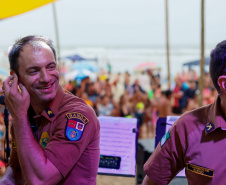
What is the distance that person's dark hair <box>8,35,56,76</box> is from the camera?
4.80ft

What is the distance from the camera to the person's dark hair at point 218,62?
131cm

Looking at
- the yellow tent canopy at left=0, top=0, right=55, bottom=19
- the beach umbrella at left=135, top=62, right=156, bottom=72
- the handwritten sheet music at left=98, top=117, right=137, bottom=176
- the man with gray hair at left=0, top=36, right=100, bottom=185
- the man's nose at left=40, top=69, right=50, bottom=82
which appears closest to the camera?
the man with gray hair at left=0, top=36, right=100, bottom=185

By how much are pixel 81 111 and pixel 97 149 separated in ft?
0.60

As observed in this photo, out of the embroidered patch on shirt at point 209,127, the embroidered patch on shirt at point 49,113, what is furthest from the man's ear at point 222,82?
the embroidered patch on shirt at point 49,113

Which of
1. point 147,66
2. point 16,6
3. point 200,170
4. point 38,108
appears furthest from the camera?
point 147,66

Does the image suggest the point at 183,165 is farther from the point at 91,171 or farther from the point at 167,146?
the point at 91,171

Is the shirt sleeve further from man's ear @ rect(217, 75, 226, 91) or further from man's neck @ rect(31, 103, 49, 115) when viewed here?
man's neck @ rect(31, 103, 49, 115)

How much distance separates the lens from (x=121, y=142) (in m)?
2.14

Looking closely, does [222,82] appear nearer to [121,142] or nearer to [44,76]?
[44,76]

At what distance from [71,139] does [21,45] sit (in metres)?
0.47

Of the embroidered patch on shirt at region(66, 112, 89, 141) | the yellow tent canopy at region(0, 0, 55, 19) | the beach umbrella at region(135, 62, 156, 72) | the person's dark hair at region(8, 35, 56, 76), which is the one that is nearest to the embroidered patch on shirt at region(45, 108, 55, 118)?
the embroidered patch on shirt at region(66, 112, 89, 141)

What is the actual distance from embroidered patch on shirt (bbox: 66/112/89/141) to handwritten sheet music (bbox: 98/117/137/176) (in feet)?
2.59

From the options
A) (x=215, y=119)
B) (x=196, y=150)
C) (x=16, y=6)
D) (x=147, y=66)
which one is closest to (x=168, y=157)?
(x=196, y=150)

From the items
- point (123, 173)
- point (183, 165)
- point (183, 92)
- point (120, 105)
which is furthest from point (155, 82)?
point (183, 165)
